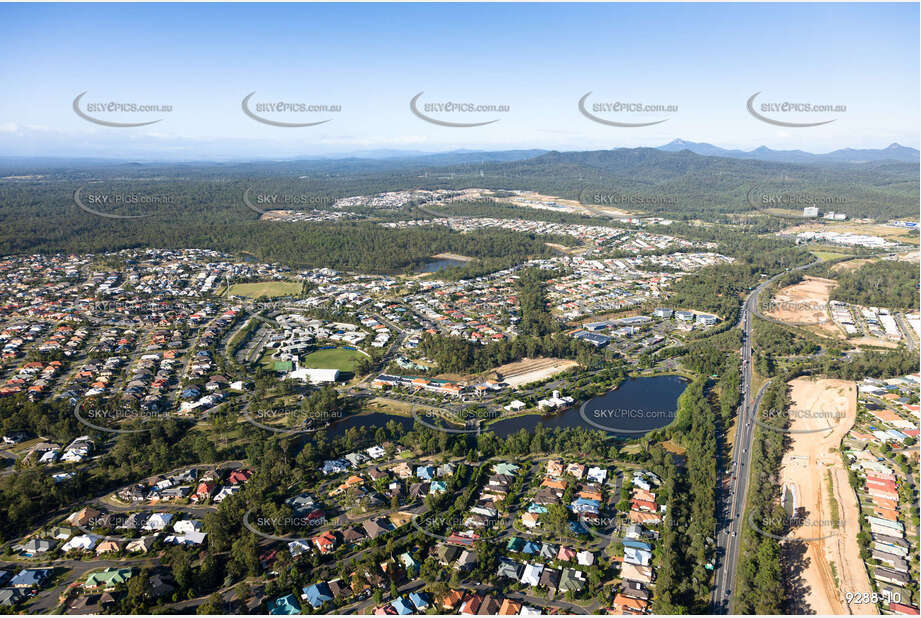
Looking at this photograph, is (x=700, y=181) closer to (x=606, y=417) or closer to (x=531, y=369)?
(x=531, y=369)

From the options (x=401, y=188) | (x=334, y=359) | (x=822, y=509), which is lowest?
(x=822, y=509)

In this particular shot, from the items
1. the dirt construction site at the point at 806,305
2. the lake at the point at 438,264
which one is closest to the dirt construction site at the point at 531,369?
the dirt construction site at the point at 806,305

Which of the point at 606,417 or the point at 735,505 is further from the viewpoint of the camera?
the point at 606,417

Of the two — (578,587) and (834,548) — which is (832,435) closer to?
(834,548)

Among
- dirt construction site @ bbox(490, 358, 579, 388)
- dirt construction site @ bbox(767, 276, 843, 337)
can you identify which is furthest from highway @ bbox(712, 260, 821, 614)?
dirt construction site @ bbox(767, 276, 843, 337)

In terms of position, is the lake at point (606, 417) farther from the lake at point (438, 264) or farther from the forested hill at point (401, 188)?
the forested hill at point (401, 188)

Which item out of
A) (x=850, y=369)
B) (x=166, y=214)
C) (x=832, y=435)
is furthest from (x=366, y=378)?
(x=166, y=214)

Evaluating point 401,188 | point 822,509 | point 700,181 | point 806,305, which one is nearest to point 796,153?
point 700,181
